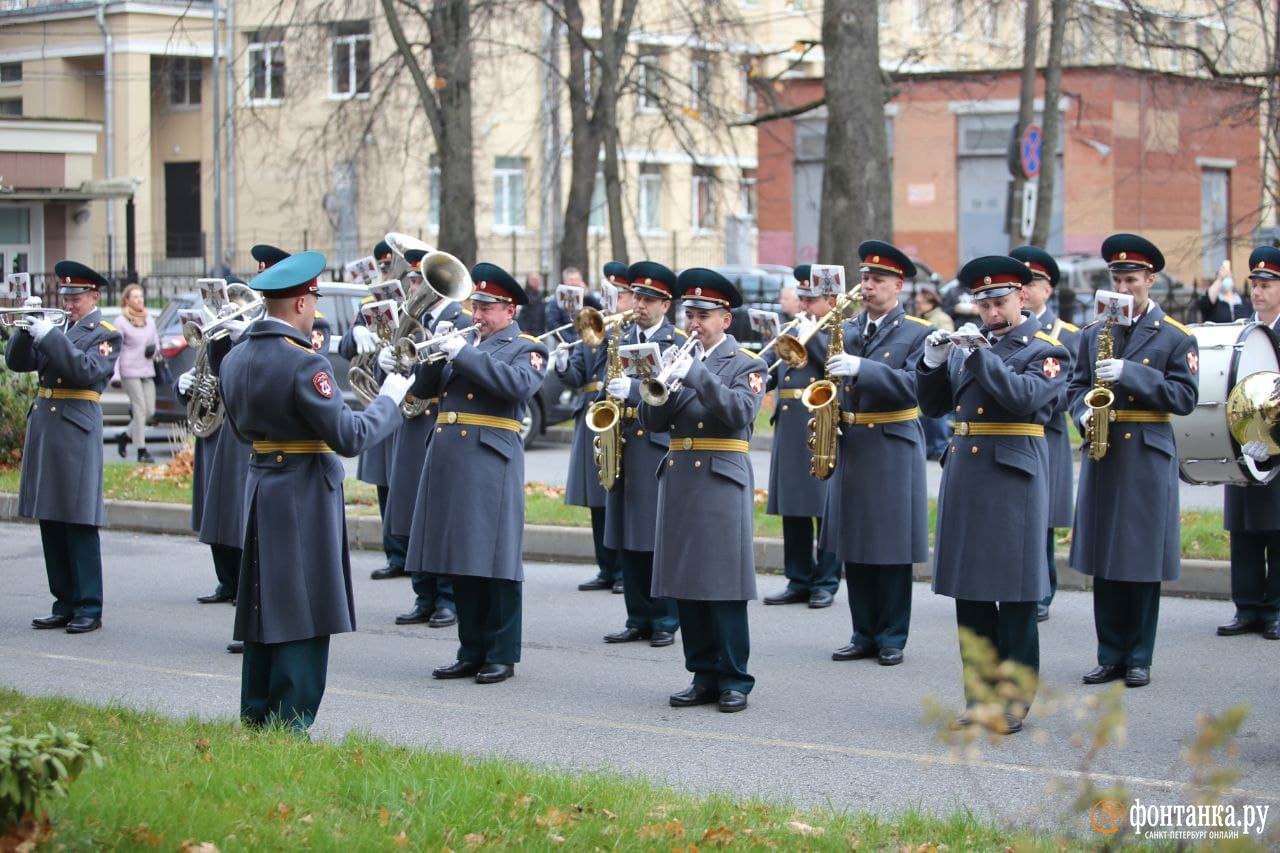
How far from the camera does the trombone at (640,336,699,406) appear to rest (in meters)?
7.81

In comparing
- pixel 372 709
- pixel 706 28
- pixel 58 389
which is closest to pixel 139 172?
pixel 706 28

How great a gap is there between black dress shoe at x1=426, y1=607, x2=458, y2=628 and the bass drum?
4.39 m

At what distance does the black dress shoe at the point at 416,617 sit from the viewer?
10633 millimetres

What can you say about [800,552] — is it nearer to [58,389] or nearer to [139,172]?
[58,389]

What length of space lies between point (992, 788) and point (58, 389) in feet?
20.5

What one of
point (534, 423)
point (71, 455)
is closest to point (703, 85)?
point (534, 423)

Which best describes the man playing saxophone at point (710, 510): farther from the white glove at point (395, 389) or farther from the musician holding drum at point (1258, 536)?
the musician holding drum at point (1258, 536)

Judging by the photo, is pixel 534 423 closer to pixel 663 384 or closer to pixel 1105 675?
pixel 1105 675

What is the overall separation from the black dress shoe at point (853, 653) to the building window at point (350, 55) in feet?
58.8

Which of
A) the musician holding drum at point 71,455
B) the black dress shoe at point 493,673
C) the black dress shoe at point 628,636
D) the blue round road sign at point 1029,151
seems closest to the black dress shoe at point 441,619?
the black dress shoe at point 628,636

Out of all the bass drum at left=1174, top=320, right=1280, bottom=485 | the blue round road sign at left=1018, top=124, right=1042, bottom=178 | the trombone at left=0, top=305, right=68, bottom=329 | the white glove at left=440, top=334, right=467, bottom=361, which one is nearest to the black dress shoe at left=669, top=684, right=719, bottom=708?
the white glove at left=440, top=334, right=467, bottom=361

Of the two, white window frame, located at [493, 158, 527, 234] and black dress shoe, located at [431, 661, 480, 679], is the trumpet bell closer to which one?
black dress shoe, located at [431, 661, 480, 679]

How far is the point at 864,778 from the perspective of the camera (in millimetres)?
6863

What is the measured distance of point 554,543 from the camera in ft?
43.1
